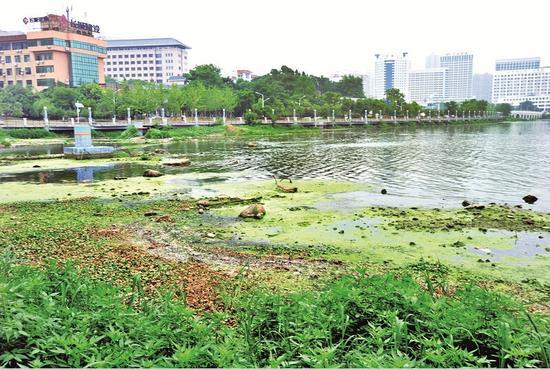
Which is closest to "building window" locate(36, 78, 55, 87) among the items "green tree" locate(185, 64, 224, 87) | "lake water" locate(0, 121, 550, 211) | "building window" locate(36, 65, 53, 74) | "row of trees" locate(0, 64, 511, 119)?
"building window" locate(36, 65, 53, 74)

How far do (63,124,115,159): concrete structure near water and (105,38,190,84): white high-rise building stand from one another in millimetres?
145721

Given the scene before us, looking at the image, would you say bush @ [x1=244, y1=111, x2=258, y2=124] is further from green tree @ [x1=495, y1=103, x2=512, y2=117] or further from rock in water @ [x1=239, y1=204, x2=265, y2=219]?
green tree @ [x1=495, y1=103, x2=512, y2=117]

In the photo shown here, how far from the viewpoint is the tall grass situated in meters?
3.74

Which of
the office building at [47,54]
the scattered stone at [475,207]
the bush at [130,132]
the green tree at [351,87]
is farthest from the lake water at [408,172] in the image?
the green tree at [351,87]

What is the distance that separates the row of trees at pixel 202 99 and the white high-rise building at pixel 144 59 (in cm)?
6829

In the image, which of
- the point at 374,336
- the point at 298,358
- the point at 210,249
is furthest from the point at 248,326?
the point at 210,249

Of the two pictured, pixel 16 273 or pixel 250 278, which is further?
pixel 250 278

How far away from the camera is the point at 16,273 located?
5516mm

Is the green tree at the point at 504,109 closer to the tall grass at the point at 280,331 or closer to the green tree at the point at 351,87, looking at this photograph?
the green tree at the point at 351,87

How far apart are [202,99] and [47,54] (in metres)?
47.1

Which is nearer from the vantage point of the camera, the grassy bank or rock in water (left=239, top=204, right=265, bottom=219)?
the grassy bank

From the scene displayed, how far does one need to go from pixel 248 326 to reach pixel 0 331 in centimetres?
218

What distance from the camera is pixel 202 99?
82.2 m

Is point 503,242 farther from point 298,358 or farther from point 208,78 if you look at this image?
point 208,78
